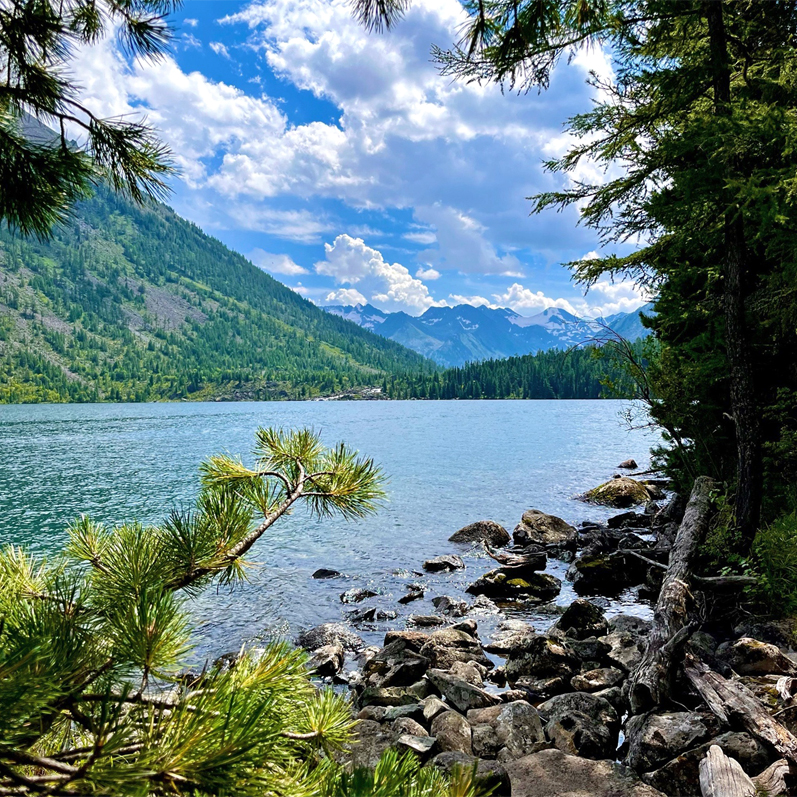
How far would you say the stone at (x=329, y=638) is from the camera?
37.5 feet

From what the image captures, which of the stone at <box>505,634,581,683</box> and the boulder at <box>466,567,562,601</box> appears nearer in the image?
the stone at <box>505,634,581,683</box>

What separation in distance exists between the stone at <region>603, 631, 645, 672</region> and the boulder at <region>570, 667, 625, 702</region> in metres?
0.28

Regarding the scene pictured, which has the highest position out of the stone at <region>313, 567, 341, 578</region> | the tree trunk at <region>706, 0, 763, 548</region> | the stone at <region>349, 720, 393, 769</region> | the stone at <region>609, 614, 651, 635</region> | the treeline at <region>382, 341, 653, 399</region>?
the treeline at <region>382, 341, 653, 399</region>

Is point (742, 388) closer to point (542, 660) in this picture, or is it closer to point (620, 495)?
point (542, 660)

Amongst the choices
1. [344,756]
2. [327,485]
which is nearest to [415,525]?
[344,756]

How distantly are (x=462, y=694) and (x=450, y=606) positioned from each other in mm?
5597

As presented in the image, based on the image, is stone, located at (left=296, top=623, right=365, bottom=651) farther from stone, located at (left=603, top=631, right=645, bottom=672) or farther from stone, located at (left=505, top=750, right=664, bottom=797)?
stone, located at (left=505, top=750, right=664, bottom=797)

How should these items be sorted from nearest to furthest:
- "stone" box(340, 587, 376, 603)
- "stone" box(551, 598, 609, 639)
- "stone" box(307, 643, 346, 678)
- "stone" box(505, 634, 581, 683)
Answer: "stone" box(505, 634, 581, 683) < "stone" box(307, 643, 346, 678) < "stone" box(551, 598, 609, 639) < "stone" box(340, 587, 376, 603)

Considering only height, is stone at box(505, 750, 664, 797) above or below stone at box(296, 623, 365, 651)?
above

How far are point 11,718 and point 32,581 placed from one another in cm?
123

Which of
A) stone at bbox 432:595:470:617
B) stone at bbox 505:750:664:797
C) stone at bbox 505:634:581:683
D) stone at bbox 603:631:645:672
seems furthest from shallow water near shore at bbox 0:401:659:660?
stone at bbox 505:750:664:797

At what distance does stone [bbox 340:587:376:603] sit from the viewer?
14.4 meters

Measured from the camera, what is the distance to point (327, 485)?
3.06 metres

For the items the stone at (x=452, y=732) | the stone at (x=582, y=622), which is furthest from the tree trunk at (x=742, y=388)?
the stone at (x=452, y=732)
